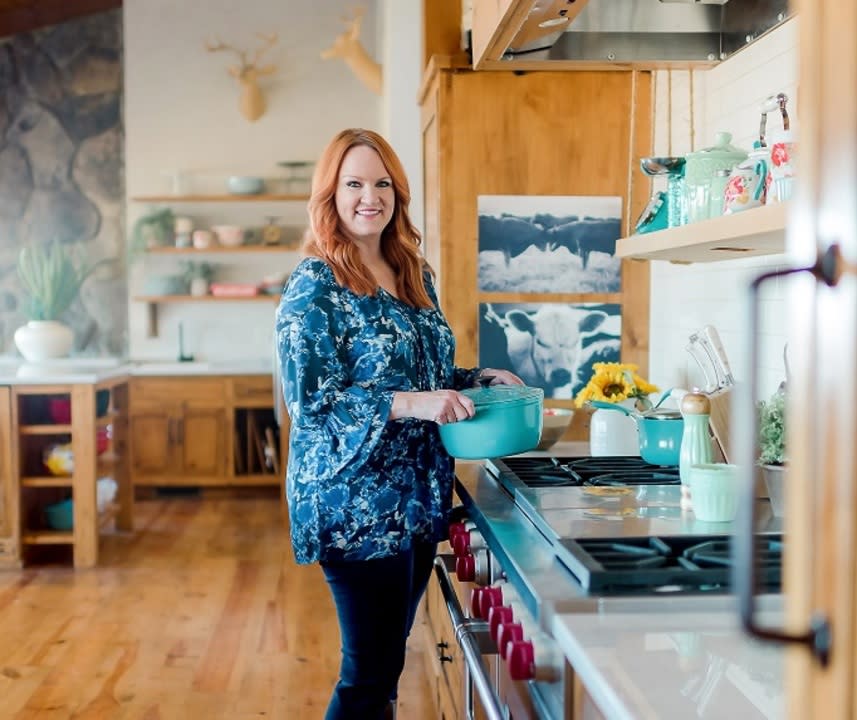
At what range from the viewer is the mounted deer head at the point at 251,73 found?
6.86 meters

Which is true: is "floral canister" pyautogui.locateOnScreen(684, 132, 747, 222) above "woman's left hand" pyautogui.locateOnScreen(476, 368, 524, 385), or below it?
above

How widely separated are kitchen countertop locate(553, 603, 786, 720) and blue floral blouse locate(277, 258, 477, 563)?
823 mm

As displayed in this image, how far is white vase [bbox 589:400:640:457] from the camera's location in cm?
255

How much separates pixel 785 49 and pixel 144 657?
2.78 metres

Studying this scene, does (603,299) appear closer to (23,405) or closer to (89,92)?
(23,405)

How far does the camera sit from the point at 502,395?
2.19 m

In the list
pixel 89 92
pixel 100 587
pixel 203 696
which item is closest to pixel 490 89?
pixel 203 696

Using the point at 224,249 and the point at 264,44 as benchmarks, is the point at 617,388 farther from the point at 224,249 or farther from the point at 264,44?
the point at 264,44

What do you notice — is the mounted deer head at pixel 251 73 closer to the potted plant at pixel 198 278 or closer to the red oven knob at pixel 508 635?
the potted plant at pixel 198 278

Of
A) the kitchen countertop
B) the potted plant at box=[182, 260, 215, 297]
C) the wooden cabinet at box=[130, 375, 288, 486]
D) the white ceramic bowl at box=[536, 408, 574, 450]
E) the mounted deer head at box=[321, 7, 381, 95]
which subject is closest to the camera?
the kitchen countertop

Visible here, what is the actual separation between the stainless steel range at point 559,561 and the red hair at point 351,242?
477 millimetres

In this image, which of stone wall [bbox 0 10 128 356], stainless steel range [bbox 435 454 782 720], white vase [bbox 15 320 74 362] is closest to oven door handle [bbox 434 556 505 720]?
stainless steel range [bbox 435 454 782 720]

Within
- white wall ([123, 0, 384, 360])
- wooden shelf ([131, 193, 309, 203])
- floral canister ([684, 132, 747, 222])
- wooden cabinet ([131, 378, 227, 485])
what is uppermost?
white wall ([123, 0, 384, 360])

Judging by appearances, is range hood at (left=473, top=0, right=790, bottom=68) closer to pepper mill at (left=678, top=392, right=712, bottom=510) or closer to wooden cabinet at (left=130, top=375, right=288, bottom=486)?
pepper mill at (left=678, top=392, right=712, bottom=510)
